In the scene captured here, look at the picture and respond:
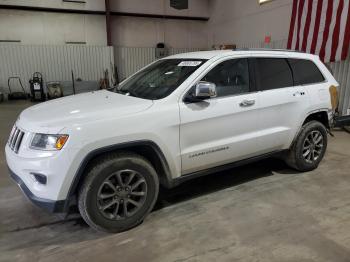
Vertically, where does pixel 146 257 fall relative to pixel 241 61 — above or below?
below

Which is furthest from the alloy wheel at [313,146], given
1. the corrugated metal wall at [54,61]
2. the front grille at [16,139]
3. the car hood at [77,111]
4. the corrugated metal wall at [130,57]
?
the corrugated metal wall at [130,57]

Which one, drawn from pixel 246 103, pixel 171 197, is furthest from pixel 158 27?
pixel 171 197

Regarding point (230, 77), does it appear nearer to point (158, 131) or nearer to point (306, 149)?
point (158, 131)

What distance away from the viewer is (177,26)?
567 inches

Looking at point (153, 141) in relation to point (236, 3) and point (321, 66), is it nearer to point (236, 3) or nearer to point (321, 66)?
point (321, 66)

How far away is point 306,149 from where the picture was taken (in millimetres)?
3879

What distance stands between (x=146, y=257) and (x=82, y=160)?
0.93m

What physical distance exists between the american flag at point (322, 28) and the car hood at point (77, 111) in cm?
628

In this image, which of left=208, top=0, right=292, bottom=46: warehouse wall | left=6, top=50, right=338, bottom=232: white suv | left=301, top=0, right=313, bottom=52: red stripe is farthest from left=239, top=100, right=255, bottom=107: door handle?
left=208, top=0, right=292, bottom=46: warehouse wall

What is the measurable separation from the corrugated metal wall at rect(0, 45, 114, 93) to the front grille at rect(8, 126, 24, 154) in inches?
425

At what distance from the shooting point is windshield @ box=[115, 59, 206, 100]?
9.40 ft

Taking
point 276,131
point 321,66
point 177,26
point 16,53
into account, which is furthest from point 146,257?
point 177,26

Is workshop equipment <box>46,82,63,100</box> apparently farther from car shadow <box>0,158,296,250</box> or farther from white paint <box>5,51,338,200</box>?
car shadow <box>0,158,296,250</box>

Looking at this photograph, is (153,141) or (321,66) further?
(321,66)
